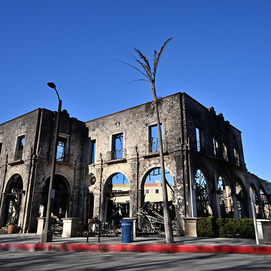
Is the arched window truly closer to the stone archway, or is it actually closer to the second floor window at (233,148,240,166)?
the stone archway

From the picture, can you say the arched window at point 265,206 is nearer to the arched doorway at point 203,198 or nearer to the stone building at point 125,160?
the stone building at point 125,160

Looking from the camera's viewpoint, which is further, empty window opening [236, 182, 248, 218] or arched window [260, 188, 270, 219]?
arched window [260, 188, 270, 219]

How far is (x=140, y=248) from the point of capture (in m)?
9.55

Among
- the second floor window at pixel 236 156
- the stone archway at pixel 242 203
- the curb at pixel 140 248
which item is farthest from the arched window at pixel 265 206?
the curb at pixel 140 248

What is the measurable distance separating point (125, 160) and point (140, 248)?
427 inches

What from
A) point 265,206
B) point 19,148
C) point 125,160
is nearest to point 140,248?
point 125,160

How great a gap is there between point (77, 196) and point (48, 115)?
22.5 feet

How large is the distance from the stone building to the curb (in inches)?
293

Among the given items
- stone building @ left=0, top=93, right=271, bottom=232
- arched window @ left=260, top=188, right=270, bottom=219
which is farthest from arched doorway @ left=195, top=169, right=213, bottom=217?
arched window @ left=260, top=188, right=270, bottom=219

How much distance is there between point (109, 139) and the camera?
71.8 ft

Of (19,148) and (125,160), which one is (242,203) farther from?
(19,148)

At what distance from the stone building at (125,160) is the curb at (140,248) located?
7.45m

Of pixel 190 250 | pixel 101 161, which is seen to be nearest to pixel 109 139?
pixel 101 161

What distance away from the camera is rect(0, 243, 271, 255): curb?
8.48 m
